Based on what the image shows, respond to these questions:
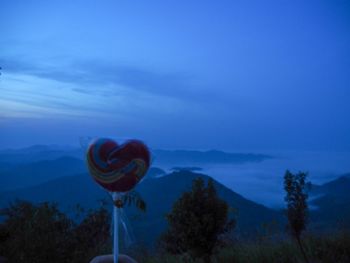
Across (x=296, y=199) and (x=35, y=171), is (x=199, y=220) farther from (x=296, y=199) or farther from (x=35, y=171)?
(x=35, y=171)

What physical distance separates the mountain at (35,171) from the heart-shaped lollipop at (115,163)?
6471 cm

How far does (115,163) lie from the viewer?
395 centimetres

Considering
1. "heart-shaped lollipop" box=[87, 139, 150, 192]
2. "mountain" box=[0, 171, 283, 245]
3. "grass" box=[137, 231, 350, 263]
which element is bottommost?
"mountain" box=[0, 171, 283, 245]

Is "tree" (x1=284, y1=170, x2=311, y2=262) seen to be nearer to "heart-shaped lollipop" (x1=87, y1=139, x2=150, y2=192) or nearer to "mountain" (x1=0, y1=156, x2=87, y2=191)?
"heart-shaped lollipop" (x1=87, y1=139, x2=150, y2=192)

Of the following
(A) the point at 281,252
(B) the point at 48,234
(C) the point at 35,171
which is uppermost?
(B) the point at 48,234

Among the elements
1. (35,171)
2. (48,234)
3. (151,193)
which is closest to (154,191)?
(151,193)

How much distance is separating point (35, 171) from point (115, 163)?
78.6m

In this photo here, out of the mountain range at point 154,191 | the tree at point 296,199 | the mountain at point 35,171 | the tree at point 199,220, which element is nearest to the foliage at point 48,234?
the mountain range at point 154,191

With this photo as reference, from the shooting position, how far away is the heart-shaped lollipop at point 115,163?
13.0 feet

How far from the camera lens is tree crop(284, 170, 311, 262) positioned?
4984 mm

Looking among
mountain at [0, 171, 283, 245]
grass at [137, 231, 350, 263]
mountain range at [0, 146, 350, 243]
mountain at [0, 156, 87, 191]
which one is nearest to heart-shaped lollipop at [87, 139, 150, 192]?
mountain range at [0, 146, 350, 243]

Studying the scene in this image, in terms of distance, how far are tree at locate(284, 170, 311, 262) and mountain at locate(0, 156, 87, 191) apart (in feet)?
211

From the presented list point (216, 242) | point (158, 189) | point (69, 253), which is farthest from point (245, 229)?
point (158, 189)

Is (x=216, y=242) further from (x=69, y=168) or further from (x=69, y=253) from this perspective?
(x=69, y=168)
